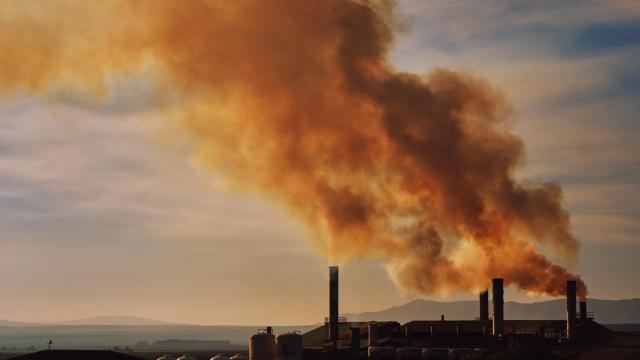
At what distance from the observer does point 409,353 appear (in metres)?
95.5

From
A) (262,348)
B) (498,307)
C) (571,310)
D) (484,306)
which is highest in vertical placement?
(484,306)

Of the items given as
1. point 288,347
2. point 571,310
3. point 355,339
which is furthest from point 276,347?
point 571,310

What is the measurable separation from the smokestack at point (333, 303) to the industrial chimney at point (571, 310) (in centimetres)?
2604

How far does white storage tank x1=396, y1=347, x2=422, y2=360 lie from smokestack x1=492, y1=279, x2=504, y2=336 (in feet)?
32.8

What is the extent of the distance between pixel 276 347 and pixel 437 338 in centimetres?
2259

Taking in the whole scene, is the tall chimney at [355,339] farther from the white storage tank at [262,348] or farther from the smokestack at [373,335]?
the white storage tank at [262,348]

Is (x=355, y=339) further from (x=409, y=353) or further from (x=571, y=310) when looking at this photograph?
(x=571, y=310)

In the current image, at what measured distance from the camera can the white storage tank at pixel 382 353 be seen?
96.8 metres

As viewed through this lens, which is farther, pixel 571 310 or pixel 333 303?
pixel 333 303

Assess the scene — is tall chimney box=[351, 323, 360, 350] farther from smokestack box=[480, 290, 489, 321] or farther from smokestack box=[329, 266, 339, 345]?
smokestack box=[480, 290, 489, 321]

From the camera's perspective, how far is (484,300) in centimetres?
11825

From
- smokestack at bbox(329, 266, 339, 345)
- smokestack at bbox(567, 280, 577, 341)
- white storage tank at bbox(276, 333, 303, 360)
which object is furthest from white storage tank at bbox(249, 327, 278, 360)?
smokestack at bbox(567, 280, 577, 341)

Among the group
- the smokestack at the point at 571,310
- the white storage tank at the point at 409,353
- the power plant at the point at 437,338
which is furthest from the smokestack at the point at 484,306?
the white storage tank at the point at 409,353

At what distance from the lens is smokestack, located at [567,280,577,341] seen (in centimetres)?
10100
